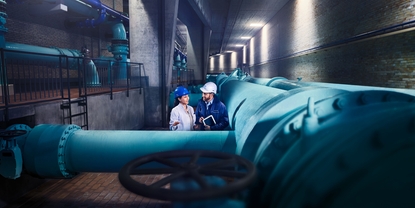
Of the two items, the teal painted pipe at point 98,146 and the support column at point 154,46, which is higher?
the support column at point 154,46

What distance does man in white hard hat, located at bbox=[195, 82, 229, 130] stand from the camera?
14.1 feet

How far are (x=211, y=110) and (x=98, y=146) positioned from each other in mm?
2386

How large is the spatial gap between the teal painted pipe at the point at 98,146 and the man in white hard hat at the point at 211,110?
2.02 metres

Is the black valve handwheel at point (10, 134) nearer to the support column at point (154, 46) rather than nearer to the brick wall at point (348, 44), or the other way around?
the support column at point (154, 46)

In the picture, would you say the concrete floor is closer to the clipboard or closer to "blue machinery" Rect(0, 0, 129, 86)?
the clipboard

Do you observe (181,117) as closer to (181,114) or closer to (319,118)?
(181,114)

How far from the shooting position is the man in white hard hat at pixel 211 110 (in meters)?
4.31

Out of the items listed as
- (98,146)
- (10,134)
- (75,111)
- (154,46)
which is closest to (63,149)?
(98,146)

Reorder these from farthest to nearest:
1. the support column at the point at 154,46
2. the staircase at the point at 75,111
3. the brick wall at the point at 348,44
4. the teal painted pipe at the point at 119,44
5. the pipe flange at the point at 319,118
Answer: the teal painted pipe at the point at 119,44 → the support column at the point at 154,46 → the brick wall at the point at 348,44 → the staircase at the point at 75,111 → the pipe flange at the point at 319,118

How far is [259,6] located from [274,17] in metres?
3.53

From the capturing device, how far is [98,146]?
7.10 ft

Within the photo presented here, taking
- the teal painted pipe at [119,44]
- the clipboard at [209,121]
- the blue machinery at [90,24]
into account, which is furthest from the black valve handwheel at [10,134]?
the teal painted pipe at [119,44]

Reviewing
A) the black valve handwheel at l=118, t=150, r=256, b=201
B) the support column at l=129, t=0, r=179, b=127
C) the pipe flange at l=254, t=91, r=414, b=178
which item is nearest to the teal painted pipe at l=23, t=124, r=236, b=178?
the black valve handwheel at l=118, t=150, r=256, b=201

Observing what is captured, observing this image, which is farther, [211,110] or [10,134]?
[211,110]
